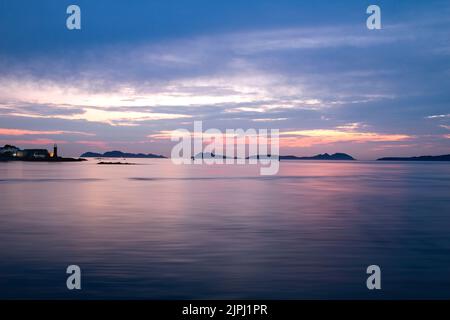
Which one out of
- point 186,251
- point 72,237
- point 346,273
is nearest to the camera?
point 346,273

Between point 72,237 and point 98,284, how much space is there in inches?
347

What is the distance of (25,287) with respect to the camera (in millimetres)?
13156

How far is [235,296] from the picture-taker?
41.6 ft

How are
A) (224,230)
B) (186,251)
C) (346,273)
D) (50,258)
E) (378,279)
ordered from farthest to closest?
1. (224,230)
2. (186,251)
3. (50,258)
4. (346,273)
5. (378,279)

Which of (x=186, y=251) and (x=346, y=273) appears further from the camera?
(x=186, y=251)

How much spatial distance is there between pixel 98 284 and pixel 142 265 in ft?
8.34

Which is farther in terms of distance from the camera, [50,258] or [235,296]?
[50,258]

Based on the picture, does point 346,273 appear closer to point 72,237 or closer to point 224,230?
point 224,230
